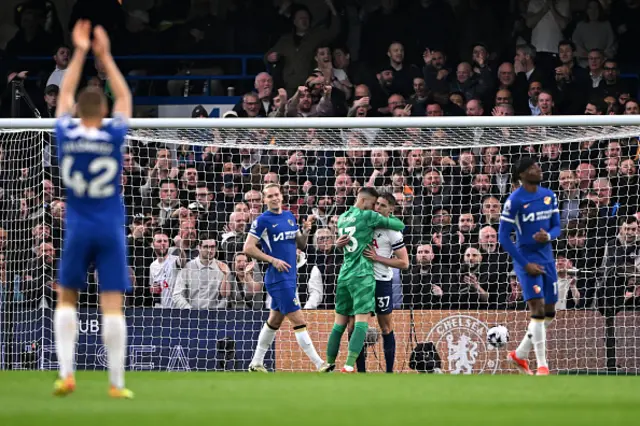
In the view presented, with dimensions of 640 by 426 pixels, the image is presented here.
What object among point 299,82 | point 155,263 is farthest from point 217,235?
point 299,82

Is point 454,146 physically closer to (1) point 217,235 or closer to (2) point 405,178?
(2) point 405,178

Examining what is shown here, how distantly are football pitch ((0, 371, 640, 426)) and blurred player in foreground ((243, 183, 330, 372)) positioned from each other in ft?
9.79

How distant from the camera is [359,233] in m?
13.5

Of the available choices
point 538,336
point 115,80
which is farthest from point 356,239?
point 115,80

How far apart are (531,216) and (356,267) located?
236 centimetres

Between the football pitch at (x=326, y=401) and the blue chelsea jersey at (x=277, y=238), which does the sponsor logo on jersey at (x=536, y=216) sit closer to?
the football pitch at (x=326, y=401)

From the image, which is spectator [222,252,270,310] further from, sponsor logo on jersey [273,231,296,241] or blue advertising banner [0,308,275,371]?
sponsor logo on jersey [273,231,296,241]

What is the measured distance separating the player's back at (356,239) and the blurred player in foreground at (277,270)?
1.96ft

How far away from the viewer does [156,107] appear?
18.9 m

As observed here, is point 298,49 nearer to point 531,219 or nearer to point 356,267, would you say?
point 356,267

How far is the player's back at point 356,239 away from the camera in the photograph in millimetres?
13398

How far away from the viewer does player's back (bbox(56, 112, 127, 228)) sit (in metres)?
7.41

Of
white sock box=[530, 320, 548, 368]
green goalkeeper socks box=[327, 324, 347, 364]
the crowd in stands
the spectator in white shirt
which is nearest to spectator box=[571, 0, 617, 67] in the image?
the crowd in stands

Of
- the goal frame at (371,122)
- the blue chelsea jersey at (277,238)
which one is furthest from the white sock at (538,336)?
the blue chelsea jersey at (277,238)
